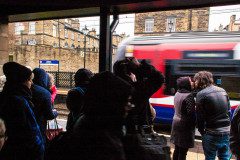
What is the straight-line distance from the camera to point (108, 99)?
1358mm

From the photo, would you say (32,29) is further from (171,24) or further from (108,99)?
(108,99)

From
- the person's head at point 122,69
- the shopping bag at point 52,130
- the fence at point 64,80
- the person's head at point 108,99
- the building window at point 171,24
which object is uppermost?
the building window at point 171,24

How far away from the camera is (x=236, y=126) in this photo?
9.04 ft

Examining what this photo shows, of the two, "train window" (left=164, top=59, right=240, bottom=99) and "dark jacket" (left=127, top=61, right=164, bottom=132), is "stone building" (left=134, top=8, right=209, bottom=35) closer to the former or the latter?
"train window" (left=164, top=59, right=240, bottom=99)

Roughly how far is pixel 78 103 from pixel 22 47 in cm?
3050

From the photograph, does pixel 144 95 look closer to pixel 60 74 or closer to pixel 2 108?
pixel 2 108

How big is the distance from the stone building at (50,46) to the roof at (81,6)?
1967cm

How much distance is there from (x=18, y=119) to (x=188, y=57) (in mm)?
6145

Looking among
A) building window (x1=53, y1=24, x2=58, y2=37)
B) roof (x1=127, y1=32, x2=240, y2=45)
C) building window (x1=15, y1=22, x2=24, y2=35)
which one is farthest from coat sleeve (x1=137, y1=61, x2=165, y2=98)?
building window (x1=15, y1=22, x2=24, y2=35)

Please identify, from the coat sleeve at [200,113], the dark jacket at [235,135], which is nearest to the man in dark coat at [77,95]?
the coat sleeve at [200,113]

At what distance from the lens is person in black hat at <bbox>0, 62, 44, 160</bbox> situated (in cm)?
230

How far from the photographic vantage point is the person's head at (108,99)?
135 cm

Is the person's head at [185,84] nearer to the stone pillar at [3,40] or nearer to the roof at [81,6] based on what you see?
the roof at [81,6]

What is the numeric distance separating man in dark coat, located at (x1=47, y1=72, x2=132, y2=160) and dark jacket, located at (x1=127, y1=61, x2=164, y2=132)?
0.72 meters
